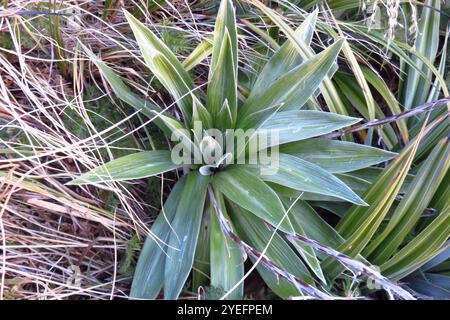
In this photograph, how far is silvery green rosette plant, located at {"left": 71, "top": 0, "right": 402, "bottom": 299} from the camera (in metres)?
0.97

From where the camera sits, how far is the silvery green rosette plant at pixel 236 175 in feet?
3.19

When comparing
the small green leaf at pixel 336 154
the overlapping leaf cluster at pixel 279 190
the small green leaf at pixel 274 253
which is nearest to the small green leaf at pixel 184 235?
the overlapping leaf cluster at pixel 279 190

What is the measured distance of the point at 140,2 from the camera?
128 cm

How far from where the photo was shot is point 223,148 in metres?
1.08

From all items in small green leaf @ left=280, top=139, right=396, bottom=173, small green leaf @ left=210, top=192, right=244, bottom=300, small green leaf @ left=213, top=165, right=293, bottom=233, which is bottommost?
small green leaf @ left=210, top=192, right=244, bottom=300

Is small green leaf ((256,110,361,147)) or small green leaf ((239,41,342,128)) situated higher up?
small green leaf ((239,41,342,128))

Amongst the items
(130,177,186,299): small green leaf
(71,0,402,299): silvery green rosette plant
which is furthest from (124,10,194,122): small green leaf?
(130,177,186,299): small green leaf

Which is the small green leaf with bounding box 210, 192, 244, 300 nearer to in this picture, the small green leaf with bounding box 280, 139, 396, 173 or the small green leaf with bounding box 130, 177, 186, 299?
the small green leaf with bounding box 130, 177, 186, 299

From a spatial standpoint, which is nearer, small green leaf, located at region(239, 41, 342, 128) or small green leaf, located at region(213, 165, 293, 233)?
small green leaf, located at region(213, 165, 293, 233)

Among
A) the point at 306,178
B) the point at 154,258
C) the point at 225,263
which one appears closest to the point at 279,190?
the point at 306,178

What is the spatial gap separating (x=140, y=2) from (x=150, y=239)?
66 centimetres

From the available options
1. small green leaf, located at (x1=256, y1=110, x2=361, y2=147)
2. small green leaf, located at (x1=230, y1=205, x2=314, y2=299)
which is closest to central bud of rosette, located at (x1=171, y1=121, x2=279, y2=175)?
small green leaf, located at (x1=256, y1=110, x2=361, y2=147)

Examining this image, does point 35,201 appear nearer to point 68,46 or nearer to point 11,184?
point 11,184

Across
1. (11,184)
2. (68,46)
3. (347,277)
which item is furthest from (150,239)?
(68,46)
